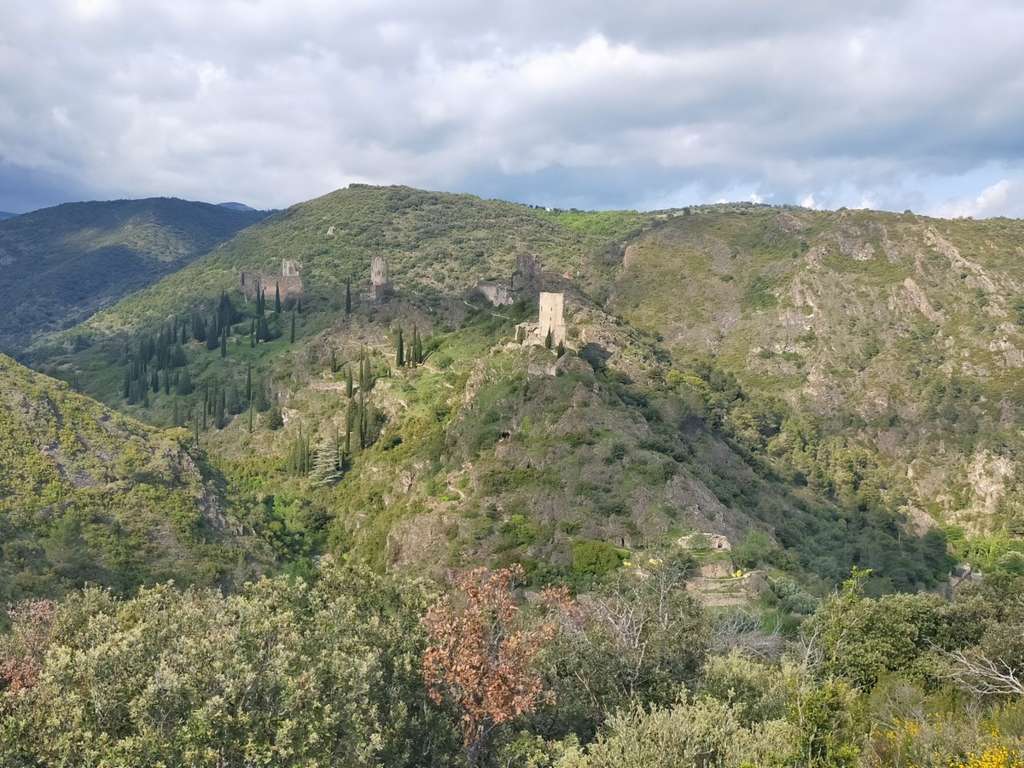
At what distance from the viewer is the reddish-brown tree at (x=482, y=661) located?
55.1 ft

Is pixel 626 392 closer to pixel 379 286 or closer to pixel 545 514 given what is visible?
pixel 545 514

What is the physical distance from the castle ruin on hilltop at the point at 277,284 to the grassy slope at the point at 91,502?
7032cm

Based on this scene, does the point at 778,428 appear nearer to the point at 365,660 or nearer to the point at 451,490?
the point at 451,490

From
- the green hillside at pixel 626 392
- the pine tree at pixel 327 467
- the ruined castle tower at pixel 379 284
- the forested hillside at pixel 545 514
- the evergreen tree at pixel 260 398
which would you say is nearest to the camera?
the forested hillside at pixel 545 514

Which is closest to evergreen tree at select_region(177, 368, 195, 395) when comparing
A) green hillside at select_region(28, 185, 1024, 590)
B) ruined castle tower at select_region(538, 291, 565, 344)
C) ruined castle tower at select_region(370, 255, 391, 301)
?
green hillside at select_region(28, 185, 1024, 590)

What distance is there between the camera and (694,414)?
234 feet

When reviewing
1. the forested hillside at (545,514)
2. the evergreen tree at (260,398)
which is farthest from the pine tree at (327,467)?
the evergreen tree at (260,398)

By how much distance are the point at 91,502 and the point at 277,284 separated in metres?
81.5

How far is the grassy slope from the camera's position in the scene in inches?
1547

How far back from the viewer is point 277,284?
12231cm

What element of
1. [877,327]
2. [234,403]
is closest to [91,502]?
[234,403]

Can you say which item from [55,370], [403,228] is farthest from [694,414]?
[403,228]

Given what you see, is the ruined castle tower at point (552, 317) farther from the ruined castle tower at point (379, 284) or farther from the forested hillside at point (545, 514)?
the ruined castle tower at point (379, 284)

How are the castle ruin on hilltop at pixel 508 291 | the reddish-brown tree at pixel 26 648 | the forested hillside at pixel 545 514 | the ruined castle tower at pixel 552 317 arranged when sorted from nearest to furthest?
the forested hillside at pixel 545 514 < the reddish-brown tree at pixel 26 648 < the ruined castle tower at pixel 552 317 < the castle ruin on hilltop at pixel 508 291
